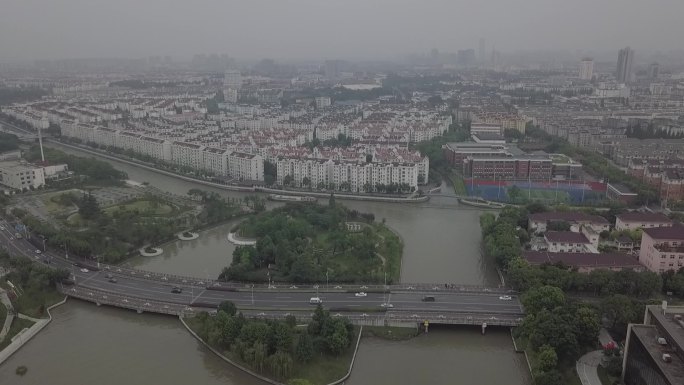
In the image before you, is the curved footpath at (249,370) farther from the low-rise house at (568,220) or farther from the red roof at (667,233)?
the red roof at (667,233)

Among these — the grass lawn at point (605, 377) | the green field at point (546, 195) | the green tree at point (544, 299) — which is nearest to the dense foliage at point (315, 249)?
the green tree at point (544, 299)

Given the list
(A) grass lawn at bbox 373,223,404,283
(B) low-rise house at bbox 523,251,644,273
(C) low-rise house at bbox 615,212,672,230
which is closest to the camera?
(B) low-rise house at bbox 523,251,644,273

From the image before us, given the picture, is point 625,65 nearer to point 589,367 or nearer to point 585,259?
point 585,259

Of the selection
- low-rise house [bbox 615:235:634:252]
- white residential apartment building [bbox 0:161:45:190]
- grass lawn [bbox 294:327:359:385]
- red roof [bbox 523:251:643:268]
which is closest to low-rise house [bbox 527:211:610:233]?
low-rise house [bbox 615:235:634:252]

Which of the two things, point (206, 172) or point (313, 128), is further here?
point (313, 128)

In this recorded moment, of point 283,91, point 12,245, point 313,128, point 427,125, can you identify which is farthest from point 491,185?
point 283,91

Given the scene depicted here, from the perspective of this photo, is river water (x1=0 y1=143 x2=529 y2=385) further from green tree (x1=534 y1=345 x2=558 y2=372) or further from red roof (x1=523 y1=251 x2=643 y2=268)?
red roof (x1=523 y1=251 x2=643 y2=268)

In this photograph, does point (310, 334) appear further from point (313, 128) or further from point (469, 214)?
point (313, 128)
